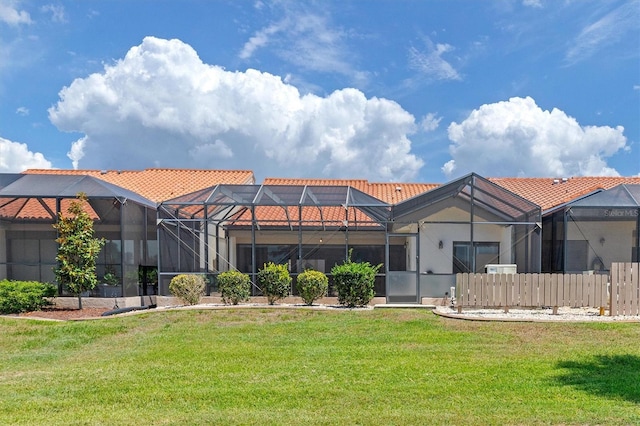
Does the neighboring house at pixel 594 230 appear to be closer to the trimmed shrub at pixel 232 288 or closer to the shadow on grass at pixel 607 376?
the shadow on grass at pixel 607 376

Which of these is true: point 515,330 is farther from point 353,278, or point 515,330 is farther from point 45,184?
point 45,184

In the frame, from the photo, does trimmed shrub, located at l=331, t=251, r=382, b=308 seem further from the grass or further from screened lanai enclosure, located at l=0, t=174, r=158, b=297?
screened lanai enclosure, located at l=0, t=174, r=158, b=297

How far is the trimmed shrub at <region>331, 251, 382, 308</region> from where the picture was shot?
13.1 metres

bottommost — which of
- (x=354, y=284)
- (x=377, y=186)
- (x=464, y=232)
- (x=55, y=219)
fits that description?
(x=354, y=284)

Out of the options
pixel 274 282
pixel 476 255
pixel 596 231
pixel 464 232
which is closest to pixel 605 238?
pixel 596 231

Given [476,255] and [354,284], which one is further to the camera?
[476,255]

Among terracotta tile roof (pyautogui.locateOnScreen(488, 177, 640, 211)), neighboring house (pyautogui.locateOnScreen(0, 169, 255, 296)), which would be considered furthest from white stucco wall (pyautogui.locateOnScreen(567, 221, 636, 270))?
neighboring house (pyautogui.locateOnScreen(0, 169, 255, 296))

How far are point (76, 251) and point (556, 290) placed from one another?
13.6 m

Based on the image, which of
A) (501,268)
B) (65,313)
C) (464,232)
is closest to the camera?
(65,313)

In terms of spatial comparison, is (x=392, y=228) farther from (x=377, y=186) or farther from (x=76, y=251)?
(x=76, y=251)

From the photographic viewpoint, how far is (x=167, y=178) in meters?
21.7

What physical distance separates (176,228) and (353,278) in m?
6.51

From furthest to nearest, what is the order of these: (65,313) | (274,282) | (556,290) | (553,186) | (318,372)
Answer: (553,186), (274,282), (65,313), (556,290), (318,372)

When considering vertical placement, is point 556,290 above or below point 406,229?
below
